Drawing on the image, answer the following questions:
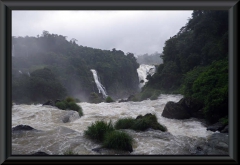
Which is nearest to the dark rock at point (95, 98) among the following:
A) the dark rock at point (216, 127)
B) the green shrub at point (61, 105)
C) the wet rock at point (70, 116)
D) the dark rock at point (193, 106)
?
the wet rock at point (70, 116)

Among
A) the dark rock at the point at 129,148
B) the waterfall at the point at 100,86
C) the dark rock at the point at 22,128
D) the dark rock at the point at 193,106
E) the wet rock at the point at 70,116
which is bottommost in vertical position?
the dark rock at the point at 129,148

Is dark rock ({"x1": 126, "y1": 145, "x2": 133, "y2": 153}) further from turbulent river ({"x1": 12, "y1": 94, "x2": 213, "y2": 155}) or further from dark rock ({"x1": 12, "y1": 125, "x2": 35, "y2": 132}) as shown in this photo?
dark rock ({"x1": 12, "y1": 125, "x2": 35, "y2": 132})

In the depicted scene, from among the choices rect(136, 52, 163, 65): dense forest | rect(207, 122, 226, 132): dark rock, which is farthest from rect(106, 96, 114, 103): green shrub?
rect(207, 122, 226, 132): dark rock

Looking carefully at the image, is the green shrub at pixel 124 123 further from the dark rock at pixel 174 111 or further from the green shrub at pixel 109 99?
the dark rock at pixel 174 111

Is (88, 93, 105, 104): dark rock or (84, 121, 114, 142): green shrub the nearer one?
(84, 121, 114, 142): green shrub

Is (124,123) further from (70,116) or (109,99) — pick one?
(70,116)

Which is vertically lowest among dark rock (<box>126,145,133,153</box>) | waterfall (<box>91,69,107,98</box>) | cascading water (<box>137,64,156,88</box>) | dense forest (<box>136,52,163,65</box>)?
dark rock (<box>126,145,133,153</box>)

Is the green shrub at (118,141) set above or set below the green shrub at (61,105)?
below
